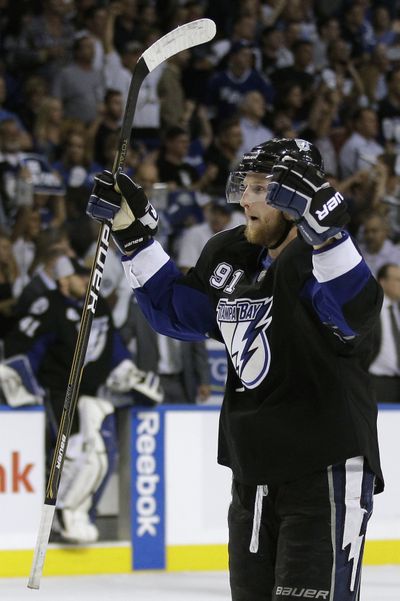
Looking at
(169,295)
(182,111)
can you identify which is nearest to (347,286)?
(169,295)

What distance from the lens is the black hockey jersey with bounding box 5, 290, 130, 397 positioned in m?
5.80

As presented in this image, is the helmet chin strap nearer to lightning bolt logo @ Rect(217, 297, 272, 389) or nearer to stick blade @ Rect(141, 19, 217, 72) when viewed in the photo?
lightning bolt logo @ Rect(217, 297, 272, 389)

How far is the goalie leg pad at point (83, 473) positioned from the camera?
5.77 m

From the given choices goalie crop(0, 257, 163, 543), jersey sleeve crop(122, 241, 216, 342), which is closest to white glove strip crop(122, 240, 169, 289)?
jersey sleeve crop(122, 241, 216, 342)

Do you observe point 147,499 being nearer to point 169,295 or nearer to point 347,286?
point 169,295

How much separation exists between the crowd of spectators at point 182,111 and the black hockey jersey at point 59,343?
170 millimetres

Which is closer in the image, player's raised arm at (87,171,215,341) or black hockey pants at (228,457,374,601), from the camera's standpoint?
black hockey pants at (228,457,374,601)

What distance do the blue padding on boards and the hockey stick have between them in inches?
118

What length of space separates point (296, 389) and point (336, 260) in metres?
0.34

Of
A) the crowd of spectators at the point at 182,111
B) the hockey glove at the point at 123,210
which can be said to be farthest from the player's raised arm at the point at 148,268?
the crowd of spectators at the point at 182,111

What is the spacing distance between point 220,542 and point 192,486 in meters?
0.30

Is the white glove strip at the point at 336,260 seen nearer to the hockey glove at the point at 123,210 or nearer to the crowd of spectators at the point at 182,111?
the hockey glove at the point at 123,210

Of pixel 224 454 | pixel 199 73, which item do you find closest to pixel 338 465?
pixel 224 454

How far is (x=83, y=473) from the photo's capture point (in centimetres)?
579
